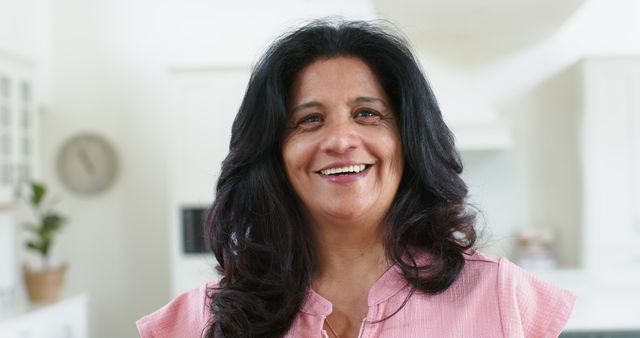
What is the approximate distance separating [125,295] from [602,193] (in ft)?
11.6

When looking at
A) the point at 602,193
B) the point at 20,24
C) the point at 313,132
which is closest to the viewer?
the point at 313,132

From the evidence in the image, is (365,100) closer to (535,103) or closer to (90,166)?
(535,103)

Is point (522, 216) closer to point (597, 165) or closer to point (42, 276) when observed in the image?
point (597, 165)

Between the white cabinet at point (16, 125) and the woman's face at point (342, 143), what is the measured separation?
157 inches

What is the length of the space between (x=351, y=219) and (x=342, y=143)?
0.15m

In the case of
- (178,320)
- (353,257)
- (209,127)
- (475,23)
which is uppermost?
(475,23)

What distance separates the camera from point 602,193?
5.18 meters

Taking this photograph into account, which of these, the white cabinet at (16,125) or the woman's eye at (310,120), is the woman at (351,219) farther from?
the white cabinet at (16,125)

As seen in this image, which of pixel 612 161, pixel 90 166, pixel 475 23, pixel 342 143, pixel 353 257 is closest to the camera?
pixel 342 143

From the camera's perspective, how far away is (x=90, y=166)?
241 inches

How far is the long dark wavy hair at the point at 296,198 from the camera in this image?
1.50 meters

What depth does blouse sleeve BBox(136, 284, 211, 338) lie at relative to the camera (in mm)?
1572

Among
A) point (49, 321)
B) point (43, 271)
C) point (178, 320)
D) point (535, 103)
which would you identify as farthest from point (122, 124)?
point (178, 320)

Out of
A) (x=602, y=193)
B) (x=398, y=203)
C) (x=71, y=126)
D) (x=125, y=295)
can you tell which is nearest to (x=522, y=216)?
(x=602, y=193)
